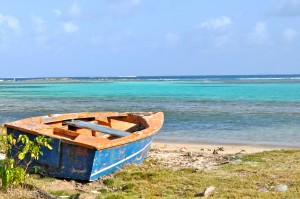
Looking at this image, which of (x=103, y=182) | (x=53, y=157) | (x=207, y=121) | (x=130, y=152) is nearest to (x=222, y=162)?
(x=130, y=152)

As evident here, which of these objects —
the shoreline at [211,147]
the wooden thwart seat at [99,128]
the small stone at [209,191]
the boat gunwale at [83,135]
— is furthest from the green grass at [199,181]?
the shoreline at [211,147]

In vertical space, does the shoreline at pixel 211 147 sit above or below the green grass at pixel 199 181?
below

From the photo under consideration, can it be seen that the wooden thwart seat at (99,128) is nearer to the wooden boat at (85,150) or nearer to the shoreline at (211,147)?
the wooden boat at (85,150)

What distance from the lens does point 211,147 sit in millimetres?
13805

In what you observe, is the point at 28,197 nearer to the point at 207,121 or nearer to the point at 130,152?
the point at 130,152

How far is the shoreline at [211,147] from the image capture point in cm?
1301

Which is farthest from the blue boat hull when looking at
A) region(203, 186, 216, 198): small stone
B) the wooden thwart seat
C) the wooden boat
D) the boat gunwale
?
region(203, 186, 216, 198): small stone

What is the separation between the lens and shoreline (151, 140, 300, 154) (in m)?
13.0

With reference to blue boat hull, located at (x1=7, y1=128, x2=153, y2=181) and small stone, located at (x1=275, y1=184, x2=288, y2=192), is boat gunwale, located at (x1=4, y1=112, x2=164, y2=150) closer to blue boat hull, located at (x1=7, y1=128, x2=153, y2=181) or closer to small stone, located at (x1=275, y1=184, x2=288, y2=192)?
blue boat hull, located at (x1=7, y1=128, x2=153, y2=181)

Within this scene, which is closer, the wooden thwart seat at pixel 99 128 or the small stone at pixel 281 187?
the small stone at pixel 281 187

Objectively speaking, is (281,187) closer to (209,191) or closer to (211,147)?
(209,191)

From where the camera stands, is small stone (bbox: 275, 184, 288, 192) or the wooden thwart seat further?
the wooden thwart seat

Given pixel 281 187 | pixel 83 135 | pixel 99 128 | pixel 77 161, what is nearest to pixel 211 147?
pixel 99 128

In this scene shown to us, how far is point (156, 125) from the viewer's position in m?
11.0
